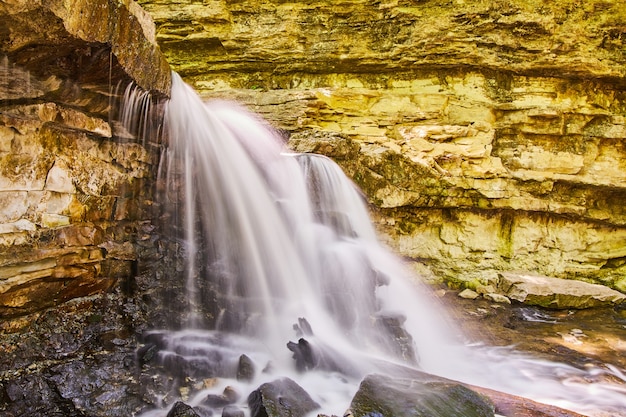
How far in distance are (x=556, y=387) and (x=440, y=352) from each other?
129 centimetres

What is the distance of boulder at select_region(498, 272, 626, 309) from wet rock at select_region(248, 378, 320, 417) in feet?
16.4

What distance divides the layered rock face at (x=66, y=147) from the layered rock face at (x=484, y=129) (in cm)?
356

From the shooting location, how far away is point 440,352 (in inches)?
197

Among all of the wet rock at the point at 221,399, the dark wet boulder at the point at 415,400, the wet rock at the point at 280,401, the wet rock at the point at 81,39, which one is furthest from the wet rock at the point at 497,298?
the wet rock at the point at 81,39

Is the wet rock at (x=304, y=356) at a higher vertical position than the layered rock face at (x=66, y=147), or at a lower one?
lower

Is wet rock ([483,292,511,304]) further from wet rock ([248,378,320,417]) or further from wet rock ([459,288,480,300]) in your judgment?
wet rock ([248,378,320,417])

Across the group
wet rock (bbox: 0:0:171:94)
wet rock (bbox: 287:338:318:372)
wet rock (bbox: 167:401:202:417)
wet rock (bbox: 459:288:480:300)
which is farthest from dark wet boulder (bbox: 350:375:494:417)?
wet rock (bbox: 459:288:480:300)

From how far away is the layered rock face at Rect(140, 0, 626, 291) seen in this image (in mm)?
7301

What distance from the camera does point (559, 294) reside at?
21.5 feet

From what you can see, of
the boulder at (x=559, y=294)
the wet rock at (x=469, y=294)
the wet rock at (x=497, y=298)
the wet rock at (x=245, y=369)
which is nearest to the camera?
the wet rock at (x=245, y=369)

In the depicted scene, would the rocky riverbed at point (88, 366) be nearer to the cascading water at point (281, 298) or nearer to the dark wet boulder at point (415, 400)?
the cascading water at point (281, 298)

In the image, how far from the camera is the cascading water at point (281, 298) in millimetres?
3852

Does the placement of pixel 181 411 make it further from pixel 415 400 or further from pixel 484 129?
pixel 484 129

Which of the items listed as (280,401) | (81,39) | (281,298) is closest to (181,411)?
(280,401)
